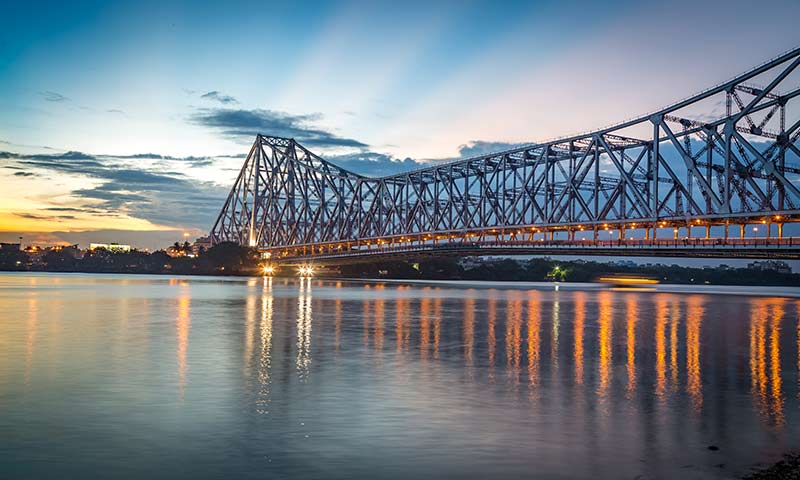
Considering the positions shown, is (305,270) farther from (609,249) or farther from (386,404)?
(386,404)

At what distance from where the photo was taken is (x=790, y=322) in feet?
133

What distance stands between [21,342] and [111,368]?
818 centimetres

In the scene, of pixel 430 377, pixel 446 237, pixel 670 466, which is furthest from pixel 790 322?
pixel 446 237

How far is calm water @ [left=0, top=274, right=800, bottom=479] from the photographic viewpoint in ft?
32.6

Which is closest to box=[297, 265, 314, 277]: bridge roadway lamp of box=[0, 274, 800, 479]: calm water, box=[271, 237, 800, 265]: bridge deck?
box=[271, 237, 800, 265]: bridge deck

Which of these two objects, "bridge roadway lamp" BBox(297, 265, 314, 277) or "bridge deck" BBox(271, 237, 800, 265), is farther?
"bridge roadway lamp" BBox(297, 265, 314, 277)

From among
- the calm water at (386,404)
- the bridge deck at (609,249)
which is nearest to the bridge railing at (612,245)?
the bridge deck at (609,249)

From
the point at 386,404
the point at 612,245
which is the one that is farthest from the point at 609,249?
the point at 386,404

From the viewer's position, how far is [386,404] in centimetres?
1420

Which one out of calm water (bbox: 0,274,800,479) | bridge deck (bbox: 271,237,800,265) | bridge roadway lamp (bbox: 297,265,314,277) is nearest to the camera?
calm water (bbox: 0,274,800,479)

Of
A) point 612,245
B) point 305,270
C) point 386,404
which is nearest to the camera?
point 386,404

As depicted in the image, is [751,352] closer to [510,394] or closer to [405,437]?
[510,394]

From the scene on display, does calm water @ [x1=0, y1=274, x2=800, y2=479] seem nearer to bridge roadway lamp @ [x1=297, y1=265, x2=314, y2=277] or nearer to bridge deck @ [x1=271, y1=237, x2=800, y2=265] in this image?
bridge deck @ [x1=271, y1=237, x2=800, y2=265]

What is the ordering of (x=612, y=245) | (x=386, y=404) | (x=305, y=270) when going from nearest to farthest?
(x=386, y=404), (x=612, y=245), (x=305, y=270)
